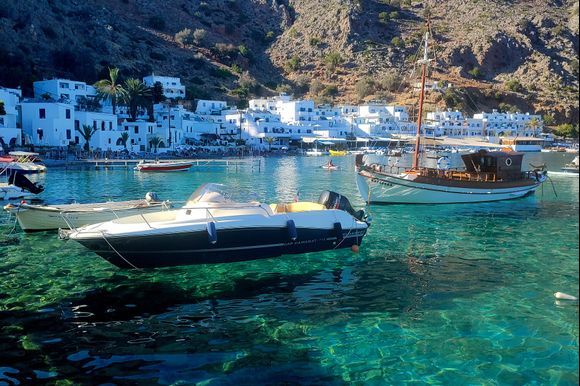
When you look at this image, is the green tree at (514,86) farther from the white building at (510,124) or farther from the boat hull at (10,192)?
the boat hull at (10,192)

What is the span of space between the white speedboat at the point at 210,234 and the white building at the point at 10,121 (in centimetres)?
5583

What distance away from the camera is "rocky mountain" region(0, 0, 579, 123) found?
130 meters

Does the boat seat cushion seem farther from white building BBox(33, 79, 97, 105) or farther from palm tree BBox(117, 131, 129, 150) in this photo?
white building BBox(33, 79, 97, 105)

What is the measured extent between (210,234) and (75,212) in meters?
8.55

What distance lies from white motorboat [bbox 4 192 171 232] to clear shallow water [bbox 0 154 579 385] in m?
1.03

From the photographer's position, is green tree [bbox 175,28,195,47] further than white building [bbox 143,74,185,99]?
Yes

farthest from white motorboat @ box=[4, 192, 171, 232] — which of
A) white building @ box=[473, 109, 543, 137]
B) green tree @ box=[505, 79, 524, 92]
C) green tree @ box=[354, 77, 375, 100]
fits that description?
green tree @ box=[505, 79, 524, 92]

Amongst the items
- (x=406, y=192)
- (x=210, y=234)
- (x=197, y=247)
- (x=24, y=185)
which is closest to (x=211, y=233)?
(x=210, y=234)

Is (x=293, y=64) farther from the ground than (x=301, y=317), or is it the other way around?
(x=293, y=64)

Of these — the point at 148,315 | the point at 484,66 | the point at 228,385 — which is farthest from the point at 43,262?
the point at 484,66

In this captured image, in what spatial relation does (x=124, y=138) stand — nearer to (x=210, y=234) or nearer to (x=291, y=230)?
(x=291, y=230)

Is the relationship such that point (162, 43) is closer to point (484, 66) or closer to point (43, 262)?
point (484, 66)

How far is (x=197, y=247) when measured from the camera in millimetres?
14336

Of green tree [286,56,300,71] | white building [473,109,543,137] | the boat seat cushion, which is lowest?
the boat seat cushion
